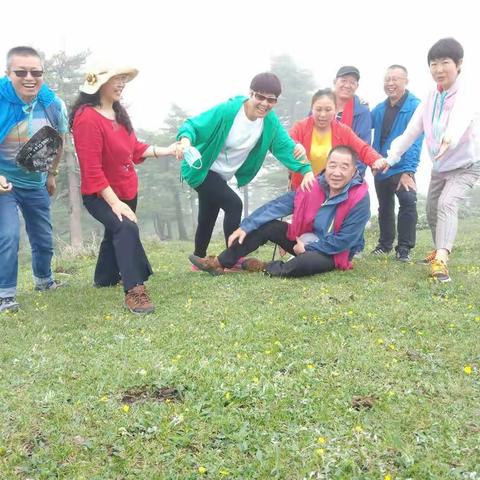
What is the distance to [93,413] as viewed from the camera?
3.47 metres

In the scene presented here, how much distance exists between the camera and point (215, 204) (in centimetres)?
717

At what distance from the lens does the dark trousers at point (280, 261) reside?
6.79 meters

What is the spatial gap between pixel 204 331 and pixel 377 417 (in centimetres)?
208

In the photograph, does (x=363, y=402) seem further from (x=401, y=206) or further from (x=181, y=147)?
(x=401, y=206)

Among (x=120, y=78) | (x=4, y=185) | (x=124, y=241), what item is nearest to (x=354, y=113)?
(x=120, y=78)

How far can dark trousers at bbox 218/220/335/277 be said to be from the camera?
22.3ft

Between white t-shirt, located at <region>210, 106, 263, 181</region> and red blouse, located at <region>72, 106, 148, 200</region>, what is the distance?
127 cm

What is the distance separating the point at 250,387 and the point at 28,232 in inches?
173

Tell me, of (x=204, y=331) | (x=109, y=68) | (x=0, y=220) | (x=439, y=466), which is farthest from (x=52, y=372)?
(x=109, y=68)

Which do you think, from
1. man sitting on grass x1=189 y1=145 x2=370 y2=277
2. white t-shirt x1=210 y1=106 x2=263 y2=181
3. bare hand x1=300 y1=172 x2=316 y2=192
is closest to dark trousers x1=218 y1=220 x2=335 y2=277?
man sitting on grass x1=189 y1=145 x2=370 y2=277

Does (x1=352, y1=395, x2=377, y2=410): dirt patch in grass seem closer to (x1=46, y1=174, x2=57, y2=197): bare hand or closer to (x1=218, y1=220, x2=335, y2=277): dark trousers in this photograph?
(x1=218, y1=220, x2=335, y2=277): dark trousers

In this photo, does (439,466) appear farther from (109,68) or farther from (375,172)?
(375,172)

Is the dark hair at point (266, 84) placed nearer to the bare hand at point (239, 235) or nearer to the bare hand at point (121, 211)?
the bare hand at point (239, 235)

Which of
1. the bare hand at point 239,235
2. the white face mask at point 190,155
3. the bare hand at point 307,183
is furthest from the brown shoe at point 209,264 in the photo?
the white face mask at point 190,155
